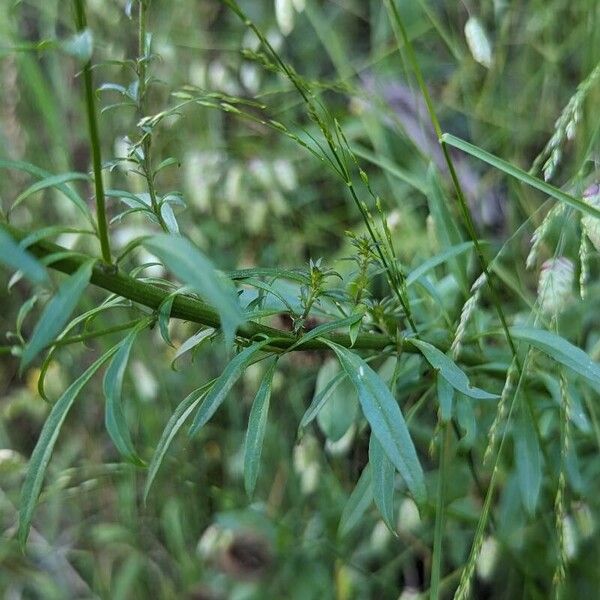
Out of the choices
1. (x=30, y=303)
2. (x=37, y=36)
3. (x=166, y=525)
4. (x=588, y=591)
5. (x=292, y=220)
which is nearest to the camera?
(x=30, y=303)

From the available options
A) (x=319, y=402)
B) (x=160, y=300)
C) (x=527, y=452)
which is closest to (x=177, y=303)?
(x=160, y=300)

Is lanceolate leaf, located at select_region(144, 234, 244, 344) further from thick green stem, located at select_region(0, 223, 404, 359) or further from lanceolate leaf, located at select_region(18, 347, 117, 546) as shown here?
lanceolate leaf, located at select_region(18, 347, 117, 546)

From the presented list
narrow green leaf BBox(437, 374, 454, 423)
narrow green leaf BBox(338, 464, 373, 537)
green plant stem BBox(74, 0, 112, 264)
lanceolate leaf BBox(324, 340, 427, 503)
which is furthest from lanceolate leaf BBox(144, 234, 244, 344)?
narrow green leaf BBox(338, 464, 373, 537)

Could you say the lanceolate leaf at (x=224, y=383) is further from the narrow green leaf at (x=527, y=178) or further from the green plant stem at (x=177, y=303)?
the narrow green leaf at (x=527, y=178)

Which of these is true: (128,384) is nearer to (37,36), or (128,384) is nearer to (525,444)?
(525,444)

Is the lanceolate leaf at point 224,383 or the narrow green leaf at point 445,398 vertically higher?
the lanceolate leaf at point 224,383

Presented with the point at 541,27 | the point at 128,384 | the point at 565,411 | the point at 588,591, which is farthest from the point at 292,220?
the point at 565,411

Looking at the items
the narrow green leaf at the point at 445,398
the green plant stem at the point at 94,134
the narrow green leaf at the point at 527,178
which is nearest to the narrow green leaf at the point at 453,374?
the narrow green leaf at the point at 445,398
